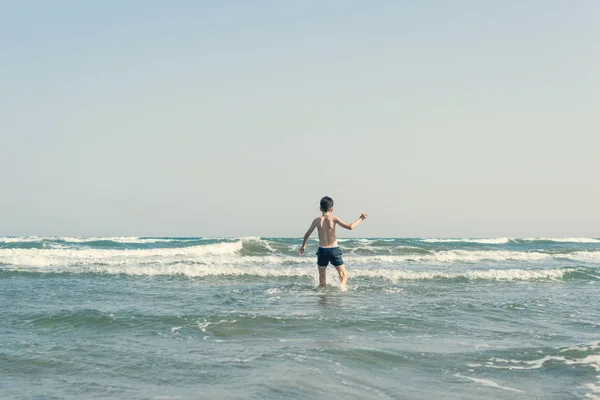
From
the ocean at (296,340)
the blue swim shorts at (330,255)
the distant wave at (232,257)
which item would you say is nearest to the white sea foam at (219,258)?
the distant wave at (232,257)

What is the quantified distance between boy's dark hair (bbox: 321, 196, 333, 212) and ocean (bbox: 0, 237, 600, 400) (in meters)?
1.74

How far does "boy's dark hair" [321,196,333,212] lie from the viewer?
1095cm

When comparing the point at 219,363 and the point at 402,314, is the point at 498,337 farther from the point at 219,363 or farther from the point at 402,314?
the point at 219,363

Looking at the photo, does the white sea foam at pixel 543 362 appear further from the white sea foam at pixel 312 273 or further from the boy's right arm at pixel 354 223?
the white sea foam at pixel 312 273

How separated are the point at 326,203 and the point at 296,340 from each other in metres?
5.02

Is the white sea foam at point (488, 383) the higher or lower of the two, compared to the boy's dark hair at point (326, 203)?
lower

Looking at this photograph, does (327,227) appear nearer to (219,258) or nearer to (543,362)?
(543,362)

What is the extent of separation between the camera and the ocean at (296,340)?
441 cm

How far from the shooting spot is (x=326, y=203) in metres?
10.9

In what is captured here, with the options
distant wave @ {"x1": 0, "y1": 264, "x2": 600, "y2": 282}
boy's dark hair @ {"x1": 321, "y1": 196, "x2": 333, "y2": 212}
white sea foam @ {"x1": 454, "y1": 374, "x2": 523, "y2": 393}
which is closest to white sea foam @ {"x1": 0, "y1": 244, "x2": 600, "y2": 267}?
distant wave @ {"x1": 0, "y1": 264, "x2": 600, "y2": 282}

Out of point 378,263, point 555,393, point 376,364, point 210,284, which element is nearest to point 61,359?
point 376,364

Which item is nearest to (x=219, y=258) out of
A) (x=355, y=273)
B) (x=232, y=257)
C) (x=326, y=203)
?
(x=232, y=257)

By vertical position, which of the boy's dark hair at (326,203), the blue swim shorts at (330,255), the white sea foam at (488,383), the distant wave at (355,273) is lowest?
the distant wave at (355,273)

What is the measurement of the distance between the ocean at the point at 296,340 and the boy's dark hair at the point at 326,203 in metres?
1.74
